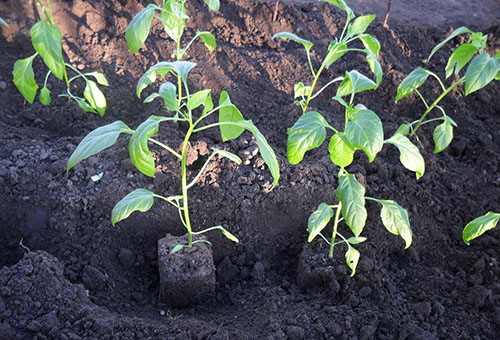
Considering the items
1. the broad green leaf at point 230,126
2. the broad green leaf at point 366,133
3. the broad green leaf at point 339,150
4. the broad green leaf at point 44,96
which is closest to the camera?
the broad green leaf at point 366,133

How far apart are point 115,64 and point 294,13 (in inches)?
73.4

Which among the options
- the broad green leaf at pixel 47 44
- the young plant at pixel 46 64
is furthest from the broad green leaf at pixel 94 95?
the broad green leaf at pixel 47 44

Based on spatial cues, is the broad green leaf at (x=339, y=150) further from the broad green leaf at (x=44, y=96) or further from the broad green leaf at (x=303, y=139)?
the broad green leaf at (x=44, y=96)

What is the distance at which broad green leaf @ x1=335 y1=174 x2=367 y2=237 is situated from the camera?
2.08 meters

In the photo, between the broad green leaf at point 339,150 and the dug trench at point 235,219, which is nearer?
the broad green leaf at point 339,150

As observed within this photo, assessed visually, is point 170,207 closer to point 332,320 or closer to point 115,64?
point 332,320

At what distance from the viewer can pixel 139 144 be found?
183 centimetres

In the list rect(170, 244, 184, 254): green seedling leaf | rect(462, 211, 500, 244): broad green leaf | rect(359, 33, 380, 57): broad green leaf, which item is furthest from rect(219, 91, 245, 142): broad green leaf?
rect(462, 211, 500, 244): broad green leaf

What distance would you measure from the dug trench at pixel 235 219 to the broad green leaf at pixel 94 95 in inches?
10.8

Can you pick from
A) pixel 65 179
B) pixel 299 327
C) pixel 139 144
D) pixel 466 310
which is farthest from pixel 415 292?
pixel 65 179

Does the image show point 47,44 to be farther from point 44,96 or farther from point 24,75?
point 44,96

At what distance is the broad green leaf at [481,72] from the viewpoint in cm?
252

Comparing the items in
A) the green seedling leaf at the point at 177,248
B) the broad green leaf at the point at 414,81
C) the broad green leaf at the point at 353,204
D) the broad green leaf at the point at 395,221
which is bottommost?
the green seedling leaf at the point at 177,248

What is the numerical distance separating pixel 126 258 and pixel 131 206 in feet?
1.96
